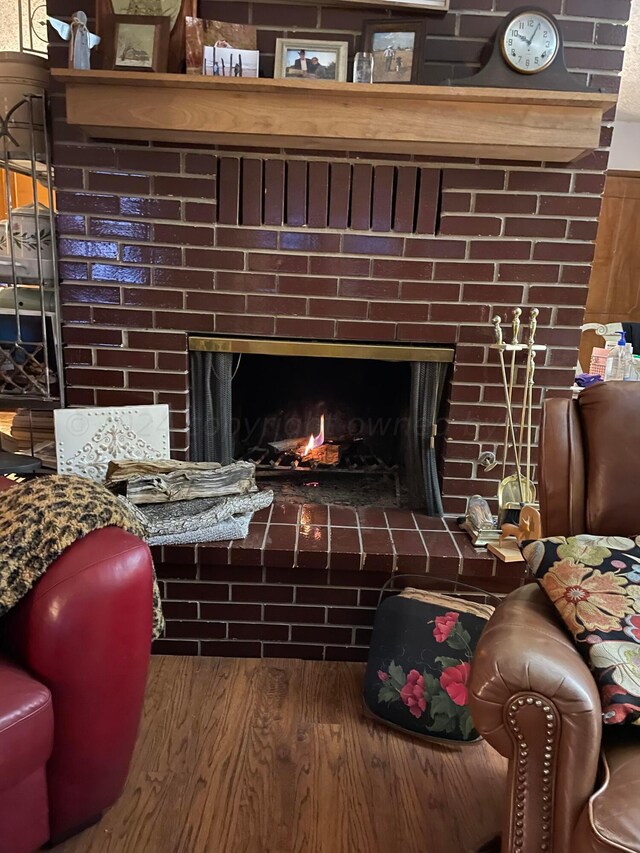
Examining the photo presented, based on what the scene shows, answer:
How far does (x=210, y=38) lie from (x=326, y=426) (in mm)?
1330

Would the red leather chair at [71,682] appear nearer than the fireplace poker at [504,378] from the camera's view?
Yes

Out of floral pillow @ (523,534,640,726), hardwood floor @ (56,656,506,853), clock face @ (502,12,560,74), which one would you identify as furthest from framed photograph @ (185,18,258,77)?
hardwood floor @ (56,656,506,853)

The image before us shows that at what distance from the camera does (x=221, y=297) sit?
1.94 metres

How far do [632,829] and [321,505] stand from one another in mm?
1393

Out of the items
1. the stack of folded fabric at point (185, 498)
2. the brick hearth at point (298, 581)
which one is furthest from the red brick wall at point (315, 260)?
the brick hearth at point (298, 581)

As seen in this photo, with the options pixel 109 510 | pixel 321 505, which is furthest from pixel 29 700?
pixel 321 505

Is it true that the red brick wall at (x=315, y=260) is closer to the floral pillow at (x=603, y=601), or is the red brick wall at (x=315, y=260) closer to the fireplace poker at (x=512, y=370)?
the fireplace poker at (x=512, y=370)

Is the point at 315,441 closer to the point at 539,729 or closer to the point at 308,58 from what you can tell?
the point at 308,58

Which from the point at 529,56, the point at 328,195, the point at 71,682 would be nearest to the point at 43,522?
the point at 71,682

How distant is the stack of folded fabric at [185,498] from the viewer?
1774mm

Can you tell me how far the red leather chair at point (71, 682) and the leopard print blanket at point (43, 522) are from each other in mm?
24

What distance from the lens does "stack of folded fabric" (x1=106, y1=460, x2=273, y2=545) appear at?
5.82 ft

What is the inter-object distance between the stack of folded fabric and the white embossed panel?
0.14 m

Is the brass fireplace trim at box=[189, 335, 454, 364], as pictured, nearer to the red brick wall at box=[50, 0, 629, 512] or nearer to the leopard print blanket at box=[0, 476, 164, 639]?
the red brick wall at box=[50, 0, 629, 512]
